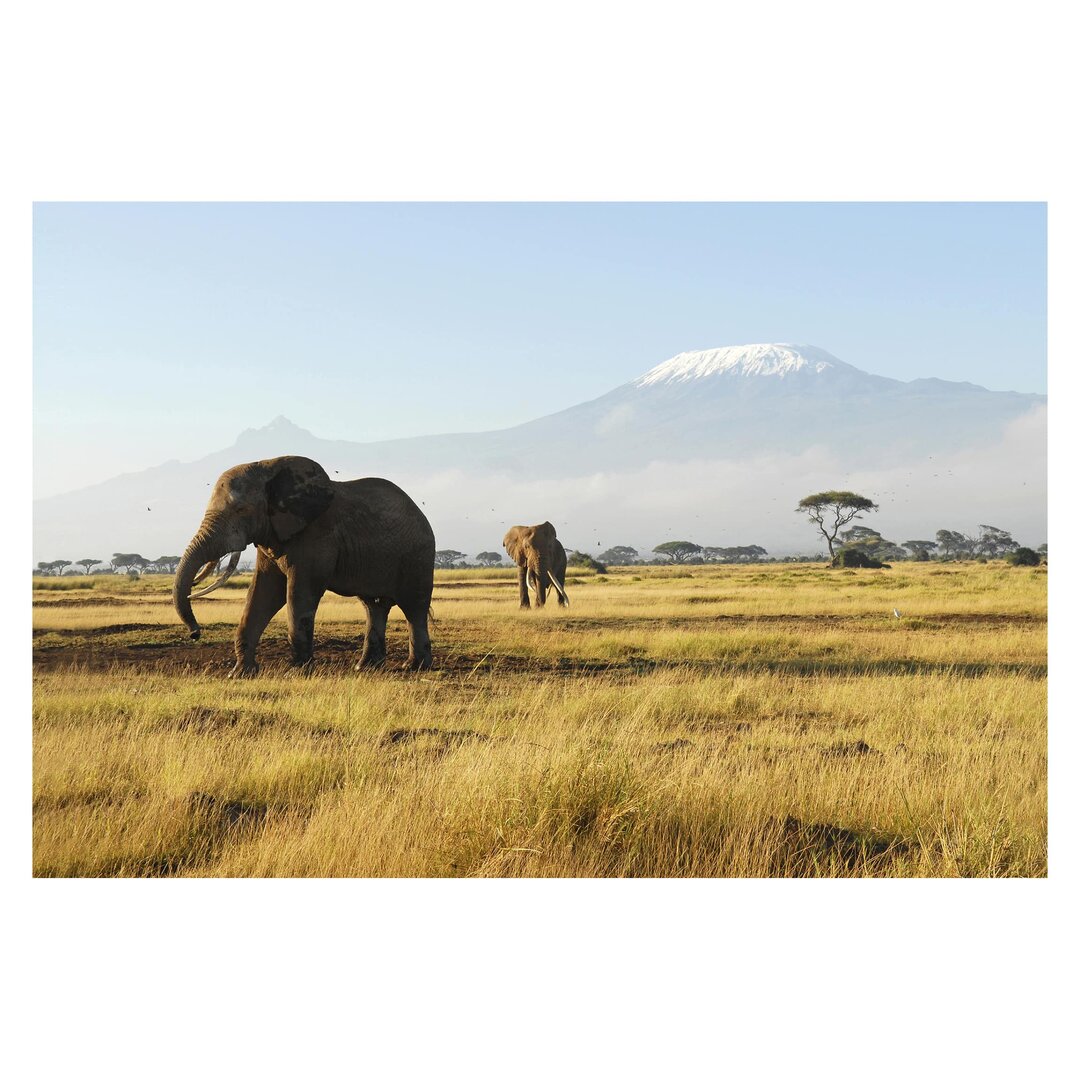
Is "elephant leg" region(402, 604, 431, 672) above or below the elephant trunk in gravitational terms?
below

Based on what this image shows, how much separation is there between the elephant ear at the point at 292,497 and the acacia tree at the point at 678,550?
104 metres

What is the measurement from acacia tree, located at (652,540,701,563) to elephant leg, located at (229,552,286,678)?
341 ft

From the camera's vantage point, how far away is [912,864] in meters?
6.39

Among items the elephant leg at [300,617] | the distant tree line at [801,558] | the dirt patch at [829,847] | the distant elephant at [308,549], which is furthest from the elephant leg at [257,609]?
the distant tree line at [801,558]

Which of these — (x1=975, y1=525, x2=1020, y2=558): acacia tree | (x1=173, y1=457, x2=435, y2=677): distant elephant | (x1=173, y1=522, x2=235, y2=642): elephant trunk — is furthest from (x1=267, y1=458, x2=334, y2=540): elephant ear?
(x1=975, y1=525, x2=1020, y2=558): acacia tree

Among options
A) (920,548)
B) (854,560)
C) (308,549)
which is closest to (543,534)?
(308,549)

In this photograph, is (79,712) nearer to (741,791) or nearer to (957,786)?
(741,791)

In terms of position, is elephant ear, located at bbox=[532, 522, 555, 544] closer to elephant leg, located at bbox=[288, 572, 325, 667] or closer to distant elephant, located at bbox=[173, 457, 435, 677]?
distant elephant, located at bbox=[173, 457, 435, 677]

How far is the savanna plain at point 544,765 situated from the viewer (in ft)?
20.7

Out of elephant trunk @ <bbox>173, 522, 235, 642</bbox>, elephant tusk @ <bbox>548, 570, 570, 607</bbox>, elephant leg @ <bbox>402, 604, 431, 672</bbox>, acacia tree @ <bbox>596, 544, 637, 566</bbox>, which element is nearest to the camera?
elephant trunk @ <bbox>173, 522, 235, 642</bbox>

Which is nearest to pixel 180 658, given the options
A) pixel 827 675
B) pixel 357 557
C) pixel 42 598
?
pixel 357 557

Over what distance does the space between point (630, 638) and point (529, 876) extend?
13.6 metres

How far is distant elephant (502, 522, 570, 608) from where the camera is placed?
95.8 ft

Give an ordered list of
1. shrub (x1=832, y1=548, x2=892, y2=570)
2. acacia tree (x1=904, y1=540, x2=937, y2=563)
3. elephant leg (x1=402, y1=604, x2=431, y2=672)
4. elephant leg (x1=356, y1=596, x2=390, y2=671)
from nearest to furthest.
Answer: elephant leg (x1=356, y1=596, x2=390, y2=671) < elephant leg (x1=402, y1=604, x2=431, y2=672) < shrub (x1=832, y1=548, x2=892, y2=570) < acacia tree (x1=904, y1=540, x2=937, y2=563)
